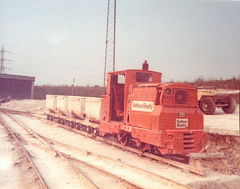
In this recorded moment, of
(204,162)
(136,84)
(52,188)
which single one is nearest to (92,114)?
(136,84)

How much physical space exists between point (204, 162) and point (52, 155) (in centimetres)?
522

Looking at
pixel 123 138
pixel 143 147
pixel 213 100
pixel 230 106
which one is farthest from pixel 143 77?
pixel 230 106

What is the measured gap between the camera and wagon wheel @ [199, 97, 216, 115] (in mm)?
15820

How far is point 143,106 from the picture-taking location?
8.53 m

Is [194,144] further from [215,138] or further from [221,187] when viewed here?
[215,138]

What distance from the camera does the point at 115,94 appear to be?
35.3 ft

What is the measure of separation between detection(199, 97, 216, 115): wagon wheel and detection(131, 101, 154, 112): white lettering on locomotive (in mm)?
8418

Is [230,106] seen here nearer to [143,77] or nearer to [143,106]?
[143,77]

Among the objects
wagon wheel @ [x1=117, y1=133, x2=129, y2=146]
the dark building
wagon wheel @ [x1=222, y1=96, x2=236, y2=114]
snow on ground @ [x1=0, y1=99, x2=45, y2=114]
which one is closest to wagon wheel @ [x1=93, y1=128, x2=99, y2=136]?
wagon wheel @ [x1=117, y1=133, x2=129, y2=146]

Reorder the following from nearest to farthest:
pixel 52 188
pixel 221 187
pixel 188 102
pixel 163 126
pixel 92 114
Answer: pixel 52 188 → pixel 221 187 → pixel 163 126 → pixel 188 102 → pixel 92 114

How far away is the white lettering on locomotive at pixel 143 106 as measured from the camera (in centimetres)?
819

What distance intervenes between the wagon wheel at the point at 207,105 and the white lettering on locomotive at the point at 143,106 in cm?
842

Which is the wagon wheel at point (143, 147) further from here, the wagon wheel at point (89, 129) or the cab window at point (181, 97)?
the wagon wheel at point (89, 129)

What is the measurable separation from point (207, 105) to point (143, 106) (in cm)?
913
